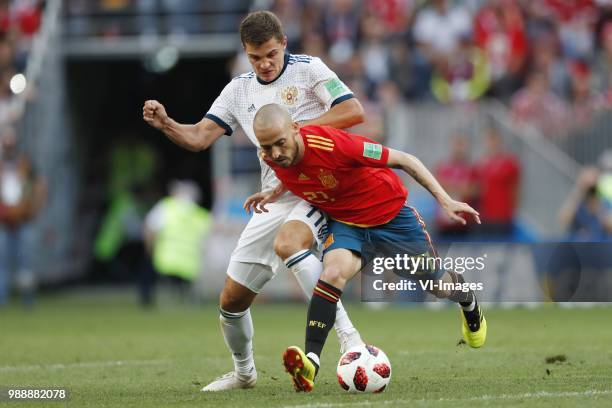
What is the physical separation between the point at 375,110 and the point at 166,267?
3827mm

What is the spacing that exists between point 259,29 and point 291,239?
1272mm

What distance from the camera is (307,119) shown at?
7.88 m

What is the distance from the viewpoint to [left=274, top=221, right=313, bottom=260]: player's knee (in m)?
7.45

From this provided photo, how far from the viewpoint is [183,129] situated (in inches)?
308

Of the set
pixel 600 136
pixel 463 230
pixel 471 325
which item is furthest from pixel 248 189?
pixel 471 325

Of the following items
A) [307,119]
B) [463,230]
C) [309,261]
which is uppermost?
[307,119]

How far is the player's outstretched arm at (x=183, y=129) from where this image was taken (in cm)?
757

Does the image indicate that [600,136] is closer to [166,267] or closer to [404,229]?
[166,267]

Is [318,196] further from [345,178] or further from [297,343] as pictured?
[297,343]

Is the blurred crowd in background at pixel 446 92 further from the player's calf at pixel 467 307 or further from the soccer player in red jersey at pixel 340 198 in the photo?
the soccer player in red jersey at pixel 340 198

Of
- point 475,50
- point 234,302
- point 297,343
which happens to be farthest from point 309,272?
point 475,50

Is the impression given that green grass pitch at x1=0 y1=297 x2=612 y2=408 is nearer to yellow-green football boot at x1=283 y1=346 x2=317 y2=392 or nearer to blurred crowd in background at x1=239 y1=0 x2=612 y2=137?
yellow-green football boot at x1=283 y1=346 x2=317 y2=392

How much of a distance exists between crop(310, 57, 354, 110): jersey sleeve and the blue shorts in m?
0.76

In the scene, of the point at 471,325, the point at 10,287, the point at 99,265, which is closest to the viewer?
the point at 471,325
